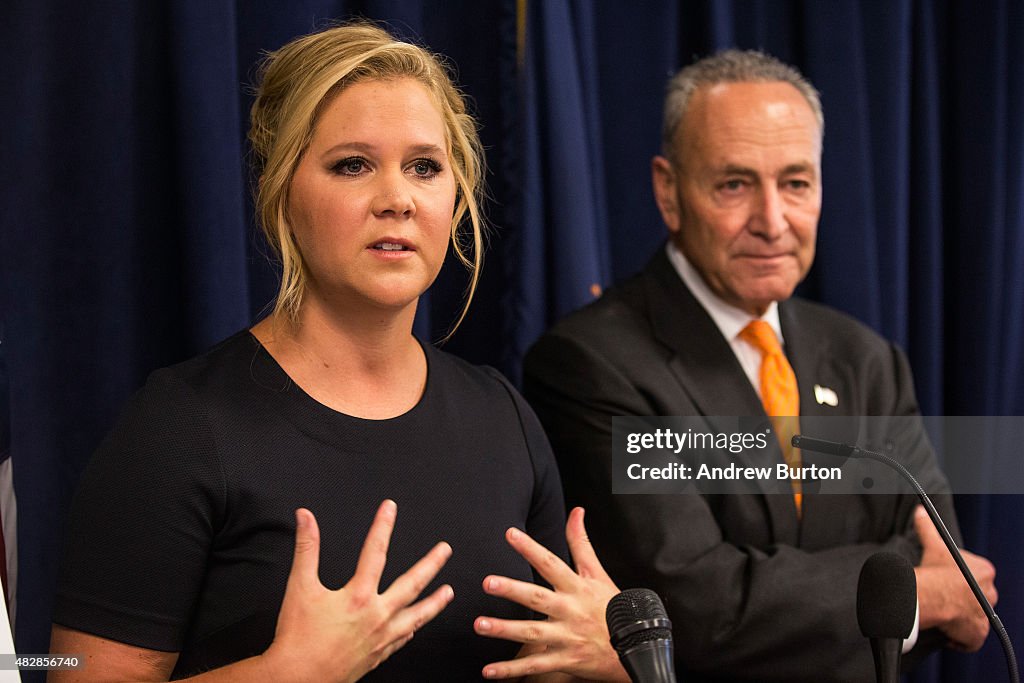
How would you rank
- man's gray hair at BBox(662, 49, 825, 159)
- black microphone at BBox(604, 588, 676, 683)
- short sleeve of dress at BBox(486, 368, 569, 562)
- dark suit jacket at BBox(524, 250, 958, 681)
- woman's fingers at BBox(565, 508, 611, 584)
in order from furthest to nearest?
man's gray hair at BBox(662, 49, 825, 159) → dark suit jacket at BBox(524, 250, 958, 681) → short sleeve of dress at BBox(486, 368, 569, 562) → woman's fingers at BBox(565, 508, 611, 584) → black microphone at BBox(604, 588, 676, 683)

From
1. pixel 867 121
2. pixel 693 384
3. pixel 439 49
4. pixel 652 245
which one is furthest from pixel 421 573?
pixel 867 121

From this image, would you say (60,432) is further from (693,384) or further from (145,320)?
(693,384)

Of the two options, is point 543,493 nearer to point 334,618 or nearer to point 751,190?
point 334,618

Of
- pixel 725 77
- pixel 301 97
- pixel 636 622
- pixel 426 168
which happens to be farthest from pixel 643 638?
pixel 725 77

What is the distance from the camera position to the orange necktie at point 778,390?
1.98 m

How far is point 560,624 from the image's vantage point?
1.34 meters

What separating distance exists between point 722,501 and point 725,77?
0.82m

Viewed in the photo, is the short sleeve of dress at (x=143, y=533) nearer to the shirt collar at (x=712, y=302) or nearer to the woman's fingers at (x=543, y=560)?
the woman's fingers at (x=543, y=560)

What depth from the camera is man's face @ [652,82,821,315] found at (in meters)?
2.05

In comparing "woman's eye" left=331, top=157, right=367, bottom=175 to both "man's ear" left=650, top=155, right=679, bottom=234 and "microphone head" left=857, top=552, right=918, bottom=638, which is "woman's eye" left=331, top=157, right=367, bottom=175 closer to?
"microphone head" left=857, top=552, right=918, bottom=638

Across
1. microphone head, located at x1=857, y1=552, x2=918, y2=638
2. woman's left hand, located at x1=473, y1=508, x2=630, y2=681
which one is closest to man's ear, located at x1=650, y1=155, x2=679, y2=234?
woman's left hand, located at x1=473, y1=508, x2=630, y2=681

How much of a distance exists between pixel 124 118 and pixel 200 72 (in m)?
0.16

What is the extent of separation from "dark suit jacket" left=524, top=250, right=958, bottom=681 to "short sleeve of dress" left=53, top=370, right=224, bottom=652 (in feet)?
2.46

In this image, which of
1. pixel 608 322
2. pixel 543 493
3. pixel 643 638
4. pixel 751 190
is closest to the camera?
pixel 643 638
